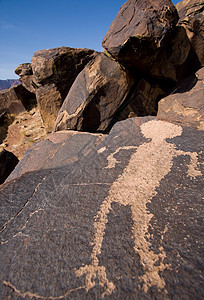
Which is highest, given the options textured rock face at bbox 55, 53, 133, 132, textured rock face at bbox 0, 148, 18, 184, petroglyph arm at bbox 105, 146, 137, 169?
textured rock face at bbox 55, 53, 133, 132

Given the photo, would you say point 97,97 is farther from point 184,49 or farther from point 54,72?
point 54,72

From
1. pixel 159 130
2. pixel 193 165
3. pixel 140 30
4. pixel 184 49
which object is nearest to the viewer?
pixel 193 165

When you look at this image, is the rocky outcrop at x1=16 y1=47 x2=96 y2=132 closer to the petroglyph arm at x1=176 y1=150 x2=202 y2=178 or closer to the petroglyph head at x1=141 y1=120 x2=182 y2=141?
the petroglyph head at x1=141 y1=120 x2=182 y2=141

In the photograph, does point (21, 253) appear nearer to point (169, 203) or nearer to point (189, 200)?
point (169, 203)

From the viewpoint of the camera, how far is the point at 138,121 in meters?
1.98

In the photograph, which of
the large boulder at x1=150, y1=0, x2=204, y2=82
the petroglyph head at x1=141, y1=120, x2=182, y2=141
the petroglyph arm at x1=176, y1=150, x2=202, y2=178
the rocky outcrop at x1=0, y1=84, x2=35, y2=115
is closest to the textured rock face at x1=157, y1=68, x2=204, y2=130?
the large boulder at x1=150, y1=0, x2=204, y2=82

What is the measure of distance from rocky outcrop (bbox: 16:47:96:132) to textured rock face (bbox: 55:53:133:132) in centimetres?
166

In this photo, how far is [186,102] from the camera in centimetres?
261

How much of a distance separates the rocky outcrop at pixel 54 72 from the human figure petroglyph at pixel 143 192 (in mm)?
3655

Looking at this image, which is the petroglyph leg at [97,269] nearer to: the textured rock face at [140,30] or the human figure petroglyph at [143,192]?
the human figure petroglyph at [143,192]

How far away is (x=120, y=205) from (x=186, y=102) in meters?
2.26

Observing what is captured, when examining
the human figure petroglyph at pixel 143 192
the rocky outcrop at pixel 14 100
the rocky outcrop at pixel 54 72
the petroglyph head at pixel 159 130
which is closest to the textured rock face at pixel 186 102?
the petroglyph head at pixel 159 130

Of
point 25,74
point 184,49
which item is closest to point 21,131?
point 25,74

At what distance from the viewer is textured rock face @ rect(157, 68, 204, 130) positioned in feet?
7.57
